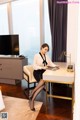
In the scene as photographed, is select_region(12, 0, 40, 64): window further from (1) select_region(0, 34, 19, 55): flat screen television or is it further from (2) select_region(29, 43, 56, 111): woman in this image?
(2) select_region(29, 43, 56, 111): woman

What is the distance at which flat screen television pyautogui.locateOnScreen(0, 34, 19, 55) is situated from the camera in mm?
4215

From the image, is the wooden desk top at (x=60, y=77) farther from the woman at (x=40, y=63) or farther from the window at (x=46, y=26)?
the window at (x=46, y=26)

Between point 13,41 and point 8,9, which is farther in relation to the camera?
point 8,9

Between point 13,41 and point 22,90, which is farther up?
point 13,41

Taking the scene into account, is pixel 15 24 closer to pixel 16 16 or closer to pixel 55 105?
pixel 16 16

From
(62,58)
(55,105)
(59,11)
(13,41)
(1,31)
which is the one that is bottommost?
(55,105)

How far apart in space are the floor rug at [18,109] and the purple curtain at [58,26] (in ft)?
5.28

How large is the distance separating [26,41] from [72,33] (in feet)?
5.82

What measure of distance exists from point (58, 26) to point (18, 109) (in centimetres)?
233

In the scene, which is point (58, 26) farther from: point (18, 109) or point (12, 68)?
point (18, 109)

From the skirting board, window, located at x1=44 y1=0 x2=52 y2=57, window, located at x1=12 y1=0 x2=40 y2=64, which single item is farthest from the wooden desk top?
window, located at x1=12 y1=0 x2=40 y2=64

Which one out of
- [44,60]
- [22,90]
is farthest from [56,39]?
[22,90]

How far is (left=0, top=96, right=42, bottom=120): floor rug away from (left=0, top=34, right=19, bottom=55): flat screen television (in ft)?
4.77

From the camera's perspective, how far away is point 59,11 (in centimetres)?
395
